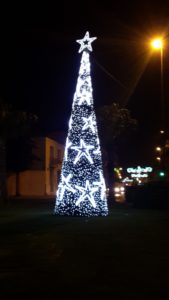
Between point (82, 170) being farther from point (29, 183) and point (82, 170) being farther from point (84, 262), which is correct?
point (29, 183)

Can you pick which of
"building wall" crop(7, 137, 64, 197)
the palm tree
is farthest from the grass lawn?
"building wall" crop(7, 137, 64, 197)

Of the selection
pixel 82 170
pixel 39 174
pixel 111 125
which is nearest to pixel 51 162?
pixel 39 174

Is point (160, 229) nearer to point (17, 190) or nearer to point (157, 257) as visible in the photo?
point (157, 257)

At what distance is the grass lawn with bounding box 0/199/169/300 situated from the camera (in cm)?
903

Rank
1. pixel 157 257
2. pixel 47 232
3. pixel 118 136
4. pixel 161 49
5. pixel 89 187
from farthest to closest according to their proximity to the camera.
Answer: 1. pixel 118 136
2. pixel 161 49
3. pixel 89 187
4. pixel 47 232
5. pixel 157 257

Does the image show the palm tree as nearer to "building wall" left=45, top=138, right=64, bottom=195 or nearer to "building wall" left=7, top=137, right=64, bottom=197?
"building wall" left=7, top=137, right=64, bottom=197

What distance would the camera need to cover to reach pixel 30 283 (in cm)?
958

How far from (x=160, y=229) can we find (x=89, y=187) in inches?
225

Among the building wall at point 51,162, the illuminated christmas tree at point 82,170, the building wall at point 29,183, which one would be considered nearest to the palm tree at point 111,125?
the building wall at point 29,183

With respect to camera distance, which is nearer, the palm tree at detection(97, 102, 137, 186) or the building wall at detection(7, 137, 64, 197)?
the palm tree at detection(97, 102, 137, 186)

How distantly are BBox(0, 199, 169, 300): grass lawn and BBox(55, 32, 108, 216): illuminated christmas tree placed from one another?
180 inches

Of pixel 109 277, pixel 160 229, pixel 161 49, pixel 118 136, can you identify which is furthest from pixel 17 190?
pixel 109 277

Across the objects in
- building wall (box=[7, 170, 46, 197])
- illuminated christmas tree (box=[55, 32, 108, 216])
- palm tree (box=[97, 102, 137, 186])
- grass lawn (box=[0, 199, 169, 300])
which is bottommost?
grass lawn (box=[0, 199, 169, 300])

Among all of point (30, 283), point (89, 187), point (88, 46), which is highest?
point (88, 46)
